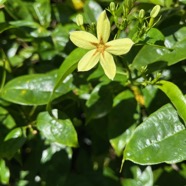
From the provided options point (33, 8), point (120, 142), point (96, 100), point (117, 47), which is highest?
point (117, 47)

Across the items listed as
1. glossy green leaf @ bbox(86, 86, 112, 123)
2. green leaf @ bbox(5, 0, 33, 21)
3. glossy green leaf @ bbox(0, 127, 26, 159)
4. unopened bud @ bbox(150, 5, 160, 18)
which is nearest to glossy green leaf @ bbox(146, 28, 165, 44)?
unopened bud @ bbox(150, 5, 160, 18)

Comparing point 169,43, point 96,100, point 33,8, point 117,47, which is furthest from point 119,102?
point 33,8

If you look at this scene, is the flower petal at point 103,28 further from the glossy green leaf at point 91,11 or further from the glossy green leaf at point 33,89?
the glossy green leaf at point 91,11

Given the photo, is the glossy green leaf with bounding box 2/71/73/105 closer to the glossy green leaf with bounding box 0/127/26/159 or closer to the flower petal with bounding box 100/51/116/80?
the glossy green leaf with bounding box 0/127/26/159

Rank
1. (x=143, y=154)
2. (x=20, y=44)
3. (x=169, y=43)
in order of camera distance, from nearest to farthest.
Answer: (x=143, y=154), (x=169, y=43), (x=20, y=44)

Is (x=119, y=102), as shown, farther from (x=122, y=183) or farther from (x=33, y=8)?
(x=33, y=8)

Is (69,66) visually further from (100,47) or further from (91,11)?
(91,11)
